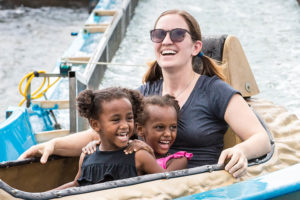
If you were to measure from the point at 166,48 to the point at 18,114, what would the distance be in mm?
1467

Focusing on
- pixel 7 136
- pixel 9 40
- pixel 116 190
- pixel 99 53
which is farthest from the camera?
pixel 9 40

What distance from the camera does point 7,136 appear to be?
10.3 feet

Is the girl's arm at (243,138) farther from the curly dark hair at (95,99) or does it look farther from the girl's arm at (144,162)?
the curly dark hair at (95,99)

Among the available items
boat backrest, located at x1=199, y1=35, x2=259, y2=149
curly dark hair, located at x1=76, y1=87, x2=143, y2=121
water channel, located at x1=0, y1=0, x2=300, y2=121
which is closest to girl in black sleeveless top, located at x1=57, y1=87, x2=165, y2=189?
curly dark hair, located at x1=76, y1=87, x2=143, y2=121

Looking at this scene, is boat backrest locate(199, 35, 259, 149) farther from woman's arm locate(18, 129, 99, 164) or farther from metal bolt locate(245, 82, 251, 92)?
woman's arm locate(18, 129, 99, 164)

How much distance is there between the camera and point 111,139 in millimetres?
1945

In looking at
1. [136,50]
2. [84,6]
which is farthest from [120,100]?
[84,6]

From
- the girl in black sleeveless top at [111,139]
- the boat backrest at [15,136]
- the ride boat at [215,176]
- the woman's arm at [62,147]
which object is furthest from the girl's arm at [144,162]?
the boat backrest at [15,136]

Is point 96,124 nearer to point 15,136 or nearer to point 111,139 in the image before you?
point 111,139

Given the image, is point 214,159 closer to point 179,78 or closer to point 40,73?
point 179,78

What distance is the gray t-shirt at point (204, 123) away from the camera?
2.22 m

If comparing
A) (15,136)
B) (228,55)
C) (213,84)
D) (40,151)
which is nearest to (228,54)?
(228,55)

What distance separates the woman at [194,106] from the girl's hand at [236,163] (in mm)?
88

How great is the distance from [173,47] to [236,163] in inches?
27.8
